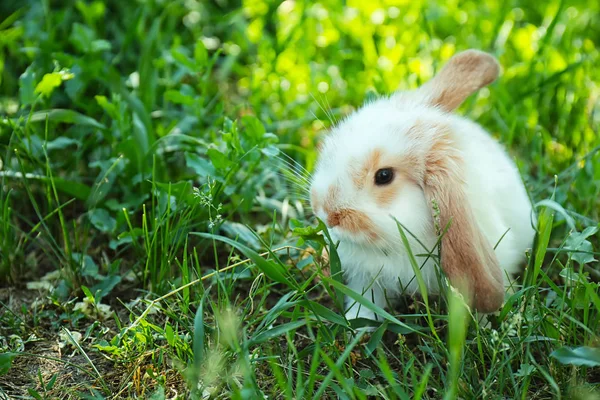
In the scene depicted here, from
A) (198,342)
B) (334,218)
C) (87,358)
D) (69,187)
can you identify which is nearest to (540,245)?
(334,218)

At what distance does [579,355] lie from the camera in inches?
83.7

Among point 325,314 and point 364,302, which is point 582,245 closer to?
point 364,302

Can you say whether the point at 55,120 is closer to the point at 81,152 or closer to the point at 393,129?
the point at 81,152

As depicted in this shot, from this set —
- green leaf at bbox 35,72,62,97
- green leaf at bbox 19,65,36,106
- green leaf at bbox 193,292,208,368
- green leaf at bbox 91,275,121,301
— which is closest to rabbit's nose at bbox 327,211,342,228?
green leaf at bbox 193,292,208,368

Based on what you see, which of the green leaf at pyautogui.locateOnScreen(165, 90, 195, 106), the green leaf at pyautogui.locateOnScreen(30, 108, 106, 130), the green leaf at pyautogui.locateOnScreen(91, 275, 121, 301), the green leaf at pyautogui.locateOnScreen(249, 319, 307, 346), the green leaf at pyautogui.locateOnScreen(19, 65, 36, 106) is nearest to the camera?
the green leaf at pyautogui.locateOnScreen(249, 319, 307, 346)

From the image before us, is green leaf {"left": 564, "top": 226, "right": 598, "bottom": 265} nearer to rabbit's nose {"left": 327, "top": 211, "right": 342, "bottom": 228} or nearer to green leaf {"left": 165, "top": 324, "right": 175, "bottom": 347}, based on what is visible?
rabbit's nose {"left": 327, "top": 211, "right": 342, "bottom": 228}

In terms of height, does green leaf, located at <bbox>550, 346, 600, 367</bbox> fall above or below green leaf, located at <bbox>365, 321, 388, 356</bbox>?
above

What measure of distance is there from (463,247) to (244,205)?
116cm

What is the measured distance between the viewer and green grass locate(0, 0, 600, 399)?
2326 mm

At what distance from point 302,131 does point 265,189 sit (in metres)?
0.53

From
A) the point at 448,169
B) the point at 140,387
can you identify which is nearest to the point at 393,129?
the point at 448,169

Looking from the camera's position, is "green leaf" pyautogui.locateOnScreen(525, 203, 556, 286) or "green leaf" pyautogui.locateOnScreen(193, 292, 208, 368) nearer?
"green leaf" pyautogui.locateOnScreen(193, 292, 208, 368)

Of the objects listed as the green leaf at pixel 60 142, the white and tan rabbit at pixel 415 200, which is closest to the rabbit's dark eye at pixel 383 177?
the white and tan rabbit at pixel 415 200

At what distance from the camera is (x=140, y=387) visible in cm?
236
